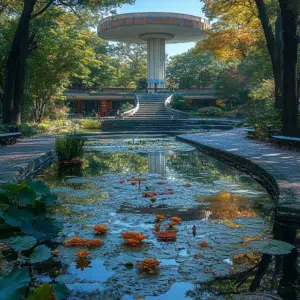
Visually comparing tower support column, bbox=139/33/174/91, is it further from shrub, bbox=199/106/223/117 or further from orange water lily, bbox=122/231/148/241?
orange water lily, bbox=122/231/148/241

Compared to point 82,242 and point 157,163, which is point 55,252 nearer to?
point 82,242

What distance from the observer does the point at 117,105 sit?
168ft

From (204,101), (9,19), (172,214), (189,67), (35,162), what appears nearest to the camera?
(172,214)

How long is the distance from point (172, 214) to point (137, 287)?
7.71ft

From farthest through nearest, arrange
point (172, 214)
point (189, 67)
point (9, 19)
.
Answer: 1. point (189, 67)
2. point (9, 19)
3. point (172, 214)

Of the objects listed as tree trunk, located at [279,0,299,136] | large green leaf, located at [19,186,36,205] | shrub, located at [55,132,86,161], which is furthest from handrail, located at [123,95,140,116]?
large green leaf, located at [19,186,36,205]

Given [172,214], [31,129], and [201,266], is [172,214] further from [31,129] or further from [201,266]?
[31,129]

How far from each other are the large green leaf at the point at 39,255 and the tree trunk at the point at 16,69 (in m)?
14.5

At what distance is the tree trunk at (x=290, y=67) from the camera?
12203 millimetres

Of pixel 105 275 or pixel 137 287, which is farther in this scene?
pixel 105 275

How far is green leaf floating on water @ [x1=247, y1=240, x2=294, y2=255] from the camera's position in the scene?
3824 millimetres

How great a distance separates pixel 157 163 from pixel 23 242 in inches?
298

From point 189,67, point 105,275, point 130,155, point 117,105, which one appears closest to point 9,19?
point 130,155

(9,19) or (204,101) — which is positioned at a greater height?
(9,19)
